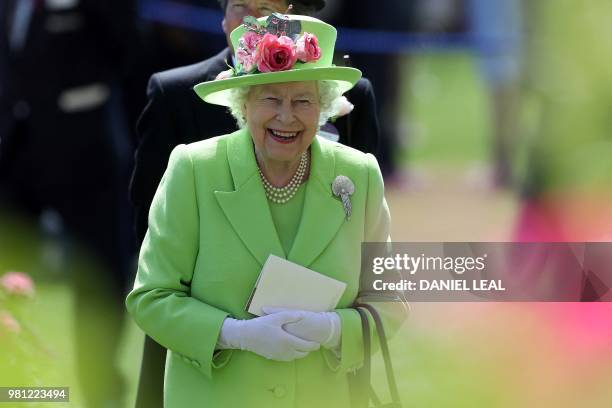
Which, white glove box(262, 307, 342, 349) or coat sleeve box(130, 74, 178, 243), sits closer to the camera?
white glove box(262, 307, 342, 349)

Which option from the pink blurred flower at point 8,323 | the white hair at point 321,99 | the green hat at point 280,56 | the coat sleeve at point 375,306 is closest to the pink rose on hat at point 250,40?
the green hat at point 280,56

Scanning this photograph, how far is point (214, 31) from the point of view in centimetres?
959

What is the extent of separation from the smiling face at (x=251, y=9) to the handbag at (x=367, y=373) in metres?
1.03

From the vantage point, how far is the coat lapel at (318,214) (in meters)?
3.64

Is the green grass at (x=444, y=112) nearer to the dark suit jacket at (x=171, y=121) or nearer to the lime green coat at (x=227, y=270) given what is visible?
the dark suit jacket at (x=171, y=121)

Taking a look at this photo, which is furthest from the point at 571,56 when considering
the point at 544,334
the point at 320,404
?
the point at 320,404

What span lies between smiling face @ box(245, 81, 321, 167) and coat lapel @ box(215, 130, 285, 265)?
0.24 ft

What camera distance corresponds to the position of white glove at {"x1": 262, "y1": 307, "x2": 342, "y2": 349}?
3533 millimetres

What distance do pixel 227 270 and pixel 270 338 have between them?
0.22 metres

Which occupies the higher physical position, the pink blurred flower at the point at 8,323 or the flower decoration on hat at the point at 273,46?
the flower decoration on hat at the point at 273,46

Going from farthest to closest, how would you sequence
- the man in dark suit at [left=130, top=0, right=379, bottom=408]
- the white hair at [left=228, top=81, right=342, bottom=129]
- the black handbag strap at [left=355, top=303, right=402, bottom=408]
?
the man in dark suit at [left=130, top=0, right=379, bottom=408]
the white hair at [left=228, top=81, right=342, bottom=129]
the black handbag strap at [left=355, top=303, right=402, bottom=408]

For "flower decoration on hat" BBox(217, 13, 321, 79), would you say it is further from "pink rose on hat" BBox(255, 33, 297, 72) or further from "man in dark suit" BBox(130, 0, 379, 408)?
"man in dark suit" BBox(130, 0, 379, 408)

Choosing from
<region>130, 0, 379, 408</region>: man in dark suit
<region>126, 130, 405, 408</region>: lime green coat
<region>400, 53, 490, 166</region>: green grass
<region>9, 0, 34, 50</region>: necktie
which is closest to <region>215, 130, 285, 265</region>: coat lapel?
<region>126, 130, 405, 408</region>: lime green coat

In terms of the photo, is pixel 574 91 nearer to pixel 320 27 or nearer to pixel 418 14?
pixel 320 27
